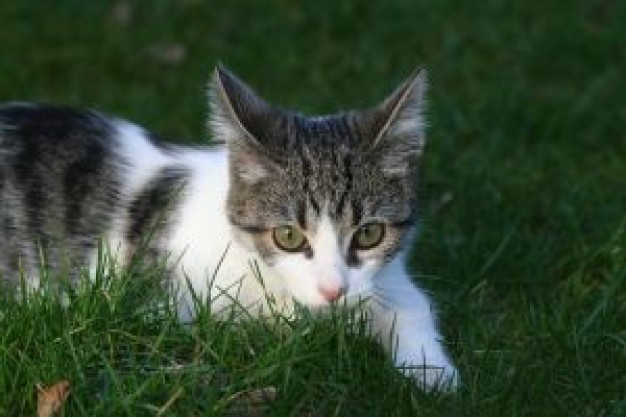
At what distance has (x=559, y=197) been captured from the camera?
5.96 metres

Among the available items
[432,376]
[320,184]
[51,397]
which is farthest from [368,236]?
[51,397]

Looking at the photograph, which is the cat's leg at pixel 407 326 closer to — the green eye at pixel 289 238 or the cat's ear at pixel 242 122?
the green eye at pixel 289 238

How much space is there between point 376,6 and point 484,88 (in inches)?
55.0

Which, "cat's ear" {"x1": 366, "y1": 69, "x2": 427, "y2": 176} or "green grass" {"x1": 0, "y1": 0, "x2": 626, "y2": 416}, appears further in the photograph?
"cat's ear" {"x1": 366, "y1": 69, "x2": 427, "y2": 176}

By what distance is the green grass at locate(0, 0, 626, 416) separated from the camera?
399 centimetres

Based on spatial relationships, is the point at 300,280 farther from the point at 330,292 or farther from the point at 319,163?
the point at 319,163

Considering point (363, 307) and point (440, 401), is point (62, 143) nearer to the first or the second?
point (363, 307)

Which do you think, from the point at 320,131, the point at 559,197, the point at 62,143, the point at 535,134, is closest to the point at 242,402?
the point at 320,131

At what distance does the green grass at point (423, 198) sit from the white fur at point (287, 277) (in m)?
0.11

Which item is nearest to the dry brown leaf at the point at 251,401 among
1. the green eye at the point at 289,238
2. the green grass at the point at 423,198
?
the green grass at the point at 423,198

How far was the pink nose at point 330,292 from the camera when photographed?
418 centimetres

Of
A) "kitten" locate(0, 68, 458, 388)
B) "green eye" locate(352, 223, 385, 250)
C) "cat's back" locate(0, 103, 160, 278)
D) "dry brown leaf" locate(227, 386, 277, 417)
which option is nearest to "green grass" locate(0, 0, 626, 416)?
"dry brown leaf" locate(227, 386, 277, 417)

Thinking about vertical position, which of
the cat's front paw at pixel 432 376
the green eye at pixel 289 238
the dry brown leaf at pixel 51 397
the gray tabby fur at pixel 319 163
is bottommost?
the dry brown leaf at pixel 51 397

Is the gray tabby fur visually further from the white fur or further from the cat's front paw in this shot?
the cat's front paw
